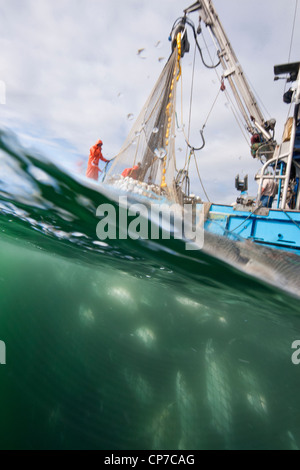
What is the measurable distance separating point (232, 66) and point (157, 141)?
796 centimetres

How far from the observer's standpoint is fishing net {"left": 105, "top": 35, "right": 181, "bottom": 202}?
6133mm

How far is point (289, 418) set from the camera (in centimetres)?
630

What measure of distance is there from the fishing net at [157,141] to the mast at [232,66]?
5.67 metres

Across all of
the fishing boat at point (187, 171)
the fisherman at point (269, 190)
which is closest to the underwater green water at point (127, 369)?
the fishing boat at point (187, 171)

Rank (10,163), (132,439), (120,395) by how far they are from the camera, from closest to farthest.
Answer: (10,163) → (132,439) → (120,395)

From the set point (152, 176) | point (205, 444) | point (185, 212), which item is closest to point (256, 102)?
point (152, 176)

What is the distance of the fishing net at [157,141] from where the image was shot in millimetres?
6133

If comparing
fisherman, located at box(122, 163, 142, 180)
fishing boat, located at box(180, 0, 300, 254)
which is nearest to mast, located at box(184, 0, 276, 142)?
fishing boat, located at box(180, 0, 300, 254)

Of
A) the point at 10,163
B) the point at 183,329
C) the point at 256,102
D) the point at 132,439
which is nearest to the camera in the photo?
the point at 10,163

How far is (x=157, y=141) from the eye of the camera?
20.7 feet

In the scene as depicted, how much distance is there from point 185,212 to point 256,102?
988cm

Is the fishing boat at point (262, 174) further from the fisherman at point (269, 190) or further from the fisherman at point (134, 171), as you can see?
the fisherman at point (134, 171)

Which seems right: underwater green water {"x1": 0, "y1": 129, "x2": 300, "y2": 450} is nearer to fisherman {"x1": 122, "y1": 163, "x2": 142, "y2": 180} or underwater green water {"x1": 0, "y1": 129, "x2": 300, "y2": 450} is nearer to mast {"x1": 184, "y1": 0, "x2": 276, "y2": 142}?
fisherman {"x1": 122, "y1": 163, "x2": 142, "y2": 180}
